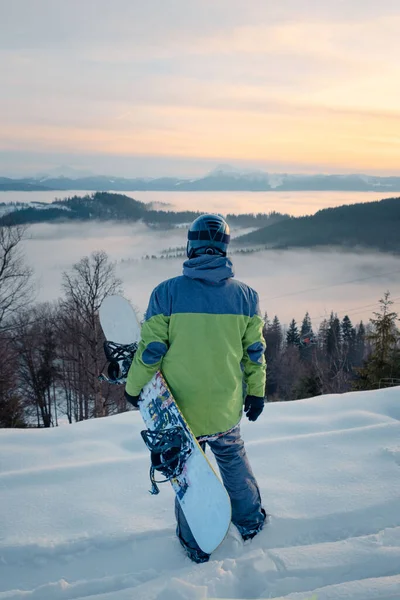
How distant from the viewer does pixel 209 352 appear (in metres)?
2.52

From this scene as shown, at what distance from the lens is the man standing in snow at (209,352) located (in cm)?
251

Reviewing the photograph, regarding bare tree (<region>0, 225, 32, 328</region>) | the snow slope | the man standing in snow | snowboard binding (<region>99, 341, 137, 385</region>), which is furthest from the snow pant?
bare tree (<region>0, 225, 32, 328</region>)

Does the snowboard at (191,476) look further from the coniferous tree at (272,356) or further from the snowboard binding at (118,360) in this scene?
the coniferous tree at (272,356)

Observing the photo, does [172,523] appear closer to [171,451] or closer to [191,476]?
[191,476]

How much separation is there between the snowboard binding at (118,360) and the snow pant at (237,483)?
942mm

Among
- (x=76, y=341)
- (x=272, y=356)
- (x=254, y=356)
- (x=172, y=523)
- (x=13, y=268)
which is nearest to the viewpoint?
(x=254, y=356)

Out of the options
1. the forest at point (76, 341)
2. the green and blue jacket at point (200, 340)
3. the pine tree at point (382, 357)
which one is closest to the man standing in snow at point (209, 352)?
the green and blue jacket at point (200, 340)

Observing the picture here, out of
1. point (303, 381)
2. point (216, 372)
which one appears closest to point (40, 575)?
point (216, 372)

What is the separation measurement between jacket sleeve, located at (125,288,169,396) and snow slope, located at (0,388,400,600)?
3.66ft

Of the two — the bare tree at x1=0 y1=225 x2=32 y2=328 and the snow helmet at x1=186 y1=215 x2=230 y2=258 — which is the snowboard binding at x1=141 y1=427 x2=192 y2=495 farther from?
the bare tree at x1=0 y1=225 x2=32 y2=328

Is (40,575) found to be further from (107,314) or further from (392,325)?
(392,325)

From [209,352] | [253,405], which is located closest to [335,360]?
[253,405]

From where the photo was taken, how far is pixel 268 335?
2386 inches

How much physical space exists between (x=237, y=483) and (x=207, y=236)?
1.64 meters
